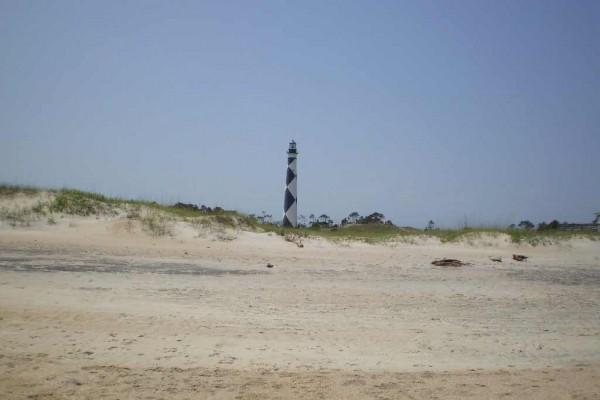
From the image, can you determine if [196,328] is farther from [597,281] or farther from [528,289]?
[597,281]

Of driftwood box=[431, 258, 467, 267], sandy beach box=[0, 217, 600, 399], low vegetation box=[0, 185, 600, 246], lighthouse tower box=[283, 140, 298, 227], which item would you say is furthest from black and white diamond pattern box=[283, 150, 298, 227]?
sandy beach box=[0, 217, 600, 399]

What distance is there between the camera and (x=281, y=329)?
5.82 m

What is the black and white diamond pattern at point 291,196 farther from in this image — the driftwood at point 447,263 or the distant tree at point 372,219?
the driftwood at point 447,263

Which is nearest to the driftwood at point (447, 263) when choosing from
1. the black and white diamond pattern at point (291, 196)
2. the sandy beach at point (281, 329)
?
the sandy beach at point (281, 329)

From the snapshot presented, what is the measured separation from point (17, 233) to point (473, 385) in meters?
12.7

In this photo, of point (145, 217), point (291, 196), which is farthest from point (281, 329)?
point (291, 196)

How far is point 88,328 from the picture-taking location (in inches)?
214

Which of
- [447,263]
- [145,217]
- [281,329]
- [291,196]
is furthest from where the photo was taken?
[291,196]

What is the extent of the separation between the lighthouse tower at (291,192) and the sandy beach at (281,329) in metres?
13.4

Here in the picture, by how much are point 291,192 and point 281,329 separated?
19390mm

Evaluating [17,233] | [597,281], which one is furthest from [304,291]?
[17,233]

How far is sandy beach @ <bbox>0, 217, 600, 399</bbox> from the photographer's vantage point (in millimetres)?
4277

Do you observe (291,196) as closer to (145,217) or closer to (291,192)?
(291,192)

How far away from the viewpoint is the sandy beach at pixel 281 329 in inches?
168
